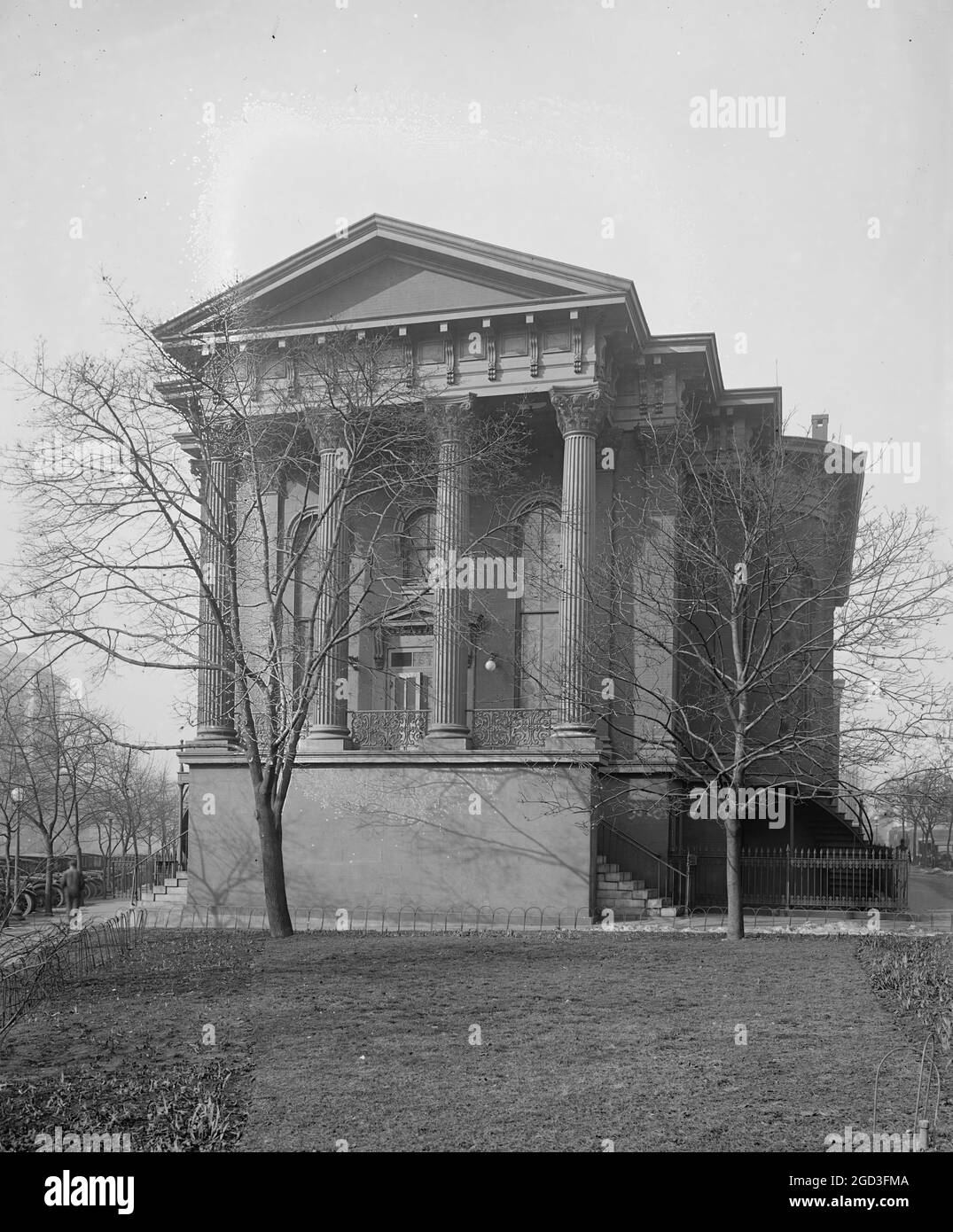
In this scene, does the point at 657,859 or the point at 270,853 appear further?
the point at 657,859

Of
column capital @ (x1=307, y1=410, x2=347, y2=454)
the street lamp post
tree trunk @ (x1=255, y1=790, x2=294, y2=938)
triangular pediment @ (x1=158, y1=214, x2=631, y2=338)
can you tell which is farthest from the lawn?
triangular pediment @ (x1=158, y1=214, x2=631, y2=338)

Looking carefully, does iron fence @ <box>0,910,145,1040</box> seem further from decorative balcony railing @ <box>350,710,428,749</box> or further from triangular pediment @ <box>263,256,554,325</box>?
triangular pediment @ <box>263,256,554,325</box>

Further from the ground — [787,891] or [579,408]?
[579,408]

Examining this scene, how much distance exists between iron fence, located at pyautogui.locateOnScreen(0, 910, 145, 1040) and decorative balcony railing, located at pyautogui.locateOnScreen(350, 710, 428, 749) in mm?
7786

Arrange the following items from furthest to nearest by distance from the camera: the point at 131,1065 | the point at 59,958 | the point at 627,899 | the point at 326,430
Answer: the point at 627,899
the point at 326,430
the point at 59,958
the point at 131,1065

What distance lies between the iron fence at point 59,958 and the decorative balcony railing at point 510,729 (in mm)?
8786

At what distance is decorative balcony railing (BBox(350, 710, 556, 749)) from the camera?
2684cm

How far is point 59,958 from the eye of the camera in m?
10.8

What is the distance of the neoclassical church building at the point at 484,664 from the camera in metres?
25.5

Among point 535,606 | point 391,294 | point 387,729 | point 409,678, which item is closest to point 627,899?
point 387,729

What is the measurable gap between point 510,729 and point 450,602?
312cm

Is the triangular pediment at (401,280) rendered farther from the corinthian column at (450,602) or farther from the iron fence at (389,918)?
the iron fence at (389,918)

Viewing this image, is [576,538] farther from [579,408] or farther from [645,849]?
[645,849]

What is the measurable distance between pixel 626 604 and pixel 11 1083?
54.3 feet
